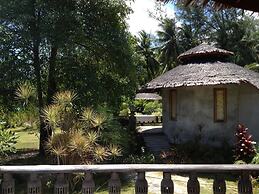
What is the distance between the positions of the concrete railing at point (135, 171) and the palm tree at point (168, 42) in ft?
139

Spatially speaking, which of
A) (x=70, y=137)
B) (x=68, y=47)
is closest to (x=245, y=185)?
(x=70, y=137)

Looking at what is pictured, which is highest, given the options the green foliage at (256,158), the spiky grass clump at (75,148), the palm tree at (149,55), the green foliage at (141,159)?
the palm tree at (149,55)

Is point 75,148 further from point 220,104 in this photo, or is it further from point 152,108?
point 152,108

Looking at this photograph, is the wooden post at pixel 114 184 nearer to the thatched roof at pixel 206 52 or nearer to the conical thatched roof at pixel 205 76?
the conical thatched roof at pixel 205 76

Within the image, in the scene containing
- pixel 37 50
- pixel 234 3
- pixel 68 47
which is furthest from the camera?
pixel 37 50

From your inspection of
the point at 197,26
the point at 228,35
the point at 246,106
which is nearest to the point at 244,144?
the point at 246,106

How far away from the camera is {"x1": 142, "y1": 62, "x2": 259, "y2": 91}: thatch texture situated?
15.4m

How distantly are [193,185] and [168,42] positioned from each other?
144 ft

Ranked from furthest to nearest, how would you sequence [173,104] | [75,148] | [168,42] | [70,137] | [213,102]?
[168,42] < [173,104] < [213,102] < [70,137] < [75,148]

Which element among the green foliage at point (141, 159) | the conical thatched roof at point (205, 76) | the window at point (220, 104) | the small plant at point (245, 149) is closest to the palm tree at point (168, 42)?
the conical thatched roof at point (205, 76)

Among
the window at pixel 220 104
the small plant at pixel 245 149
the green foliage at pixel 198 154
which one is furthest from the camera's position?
the window at pixel 220 104

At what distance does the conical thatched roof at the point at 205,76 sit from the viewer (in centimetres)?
1538

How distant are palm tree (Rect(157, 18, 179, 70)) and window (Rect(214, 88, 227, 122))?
29648 mm

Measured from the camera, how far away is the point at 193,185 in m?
3.95
